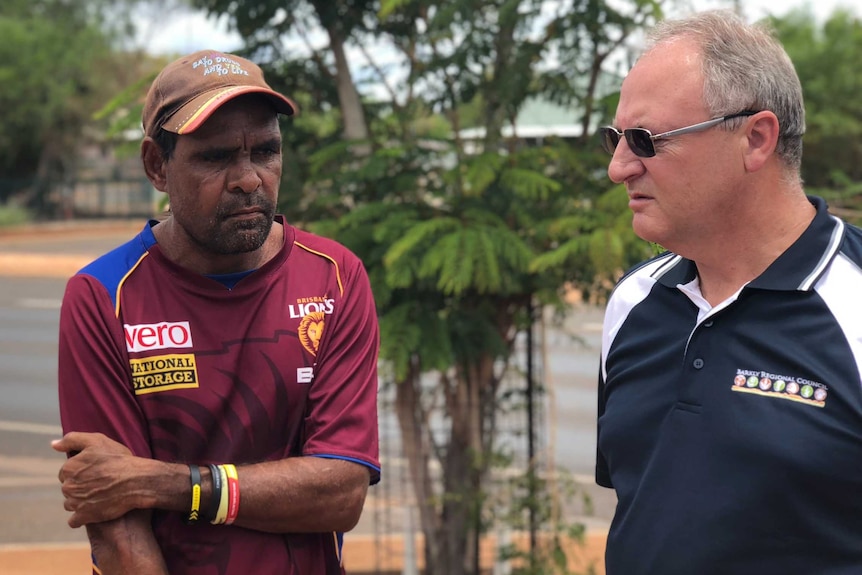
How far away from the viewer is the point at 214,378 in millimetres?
2434

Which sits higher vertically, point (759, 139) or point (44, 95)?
point (44, 95)

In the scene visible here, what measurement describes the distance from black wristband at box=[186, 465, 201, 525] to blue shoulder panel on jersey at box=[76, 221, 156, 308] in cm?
43

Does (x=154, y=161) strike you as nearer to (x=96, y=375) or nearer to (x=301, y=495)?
(x=96, y=375)

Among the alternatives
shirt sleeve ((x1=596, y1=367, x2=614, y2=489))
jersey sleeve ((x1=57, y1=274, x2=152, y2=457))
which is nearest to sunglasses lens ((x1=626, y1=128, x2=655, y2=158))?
shirt sleeve ((x1=596, y1=367, x2=614, y2=489))

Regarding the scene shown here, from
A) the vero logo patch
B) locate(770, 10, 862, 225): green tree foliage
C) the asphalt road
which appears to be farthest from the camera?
the asphalt road

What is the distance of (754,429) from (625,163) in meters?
0.60

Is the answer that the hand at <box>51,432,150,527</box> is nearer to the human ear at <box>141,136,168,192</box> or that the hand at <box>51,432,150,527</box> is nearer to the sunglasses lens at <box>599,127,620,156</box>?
the human ear at <box>141,136,168,192</box>

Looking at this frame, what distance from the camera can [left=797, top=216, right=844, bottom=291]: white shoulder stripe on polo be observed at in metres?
2.01

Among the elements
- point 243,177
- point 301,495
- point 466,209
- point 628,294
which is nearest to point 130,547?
point 301,495

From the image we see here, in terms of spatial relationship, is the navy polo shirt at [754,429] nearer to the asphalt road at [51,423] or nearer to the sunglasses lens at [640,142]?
the sunglasses lens at [640,142]

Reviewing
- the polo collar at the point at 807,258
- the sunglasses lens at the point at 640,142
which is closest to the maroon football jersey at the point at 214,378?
the sunglasses lens at the point at 640,142

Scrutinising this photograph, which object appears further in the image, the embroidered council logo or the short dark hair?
the short dark hair

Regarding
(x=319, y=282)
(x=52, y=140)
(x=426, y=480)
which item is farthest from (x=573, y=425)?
(x=52, y=140)

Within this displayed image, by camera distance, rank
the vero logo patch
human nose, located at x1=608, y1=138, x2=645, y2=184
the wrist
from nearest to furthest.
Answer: human nose, located at x1=608, y1=138, x2=645, y2=184
the wrist
the vero logo patch
